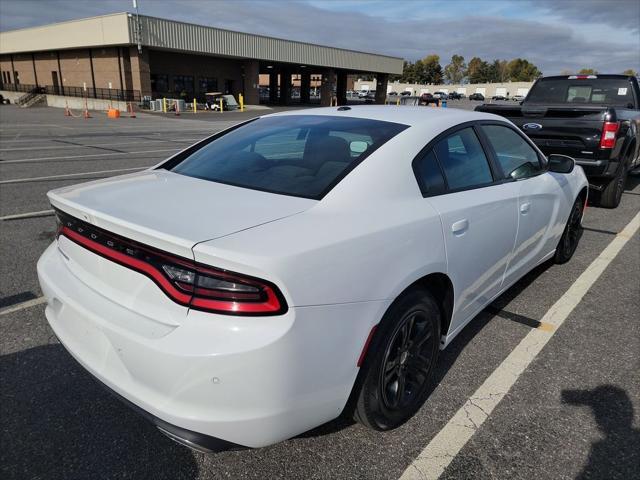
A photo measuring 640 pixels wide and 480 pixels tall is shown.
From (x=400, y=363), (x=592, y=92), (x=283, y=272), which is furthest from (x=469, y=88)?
(x=283, y=272)

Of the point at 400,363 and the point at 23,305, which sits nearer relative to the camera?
the point at 400,363

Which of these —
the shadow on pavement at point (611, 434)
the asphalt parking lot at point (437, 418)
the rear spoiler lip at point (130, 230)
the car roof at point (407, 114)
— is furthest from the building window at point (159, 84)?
the shadow on pavement at point (611, 434)

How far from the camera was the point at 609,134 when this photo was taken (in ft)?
20.3

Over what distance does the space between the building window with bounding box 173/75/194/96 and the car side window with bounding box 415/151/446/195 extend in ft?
141

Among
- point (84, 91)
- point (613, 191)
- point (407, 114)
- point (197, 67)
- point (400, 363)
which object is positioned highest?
point (197, 67)

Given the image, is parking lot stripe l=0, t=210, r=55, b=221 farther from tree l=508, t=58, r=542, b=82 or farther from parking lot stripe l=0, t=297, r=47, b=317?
tree l=508, t=58, r=542, b=82

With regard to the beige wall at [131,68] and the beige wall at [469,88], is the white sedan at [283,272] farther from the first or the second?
the beige wall at [469,88]

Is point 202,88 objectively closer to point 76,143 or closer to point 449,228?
point 76,143

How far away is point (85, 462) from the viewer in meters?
2.18

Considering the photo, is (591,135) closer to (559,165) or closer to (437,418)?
(559,165)

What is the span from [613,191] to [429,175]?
19.5ft

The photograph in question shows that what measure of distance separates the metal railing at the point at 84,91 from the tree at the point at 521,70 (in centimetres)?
12321

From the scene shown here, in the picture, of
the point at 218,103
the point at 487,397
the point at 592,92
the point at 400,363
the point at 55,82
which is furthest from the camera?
the point at 55,82

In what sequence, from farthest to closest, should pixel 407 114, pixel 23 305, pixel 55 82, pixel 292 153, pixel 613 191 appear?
pixel 55 82 < pixel 613 191 < pixel 23 305 < pixel 407 114 < pixel 292 153
